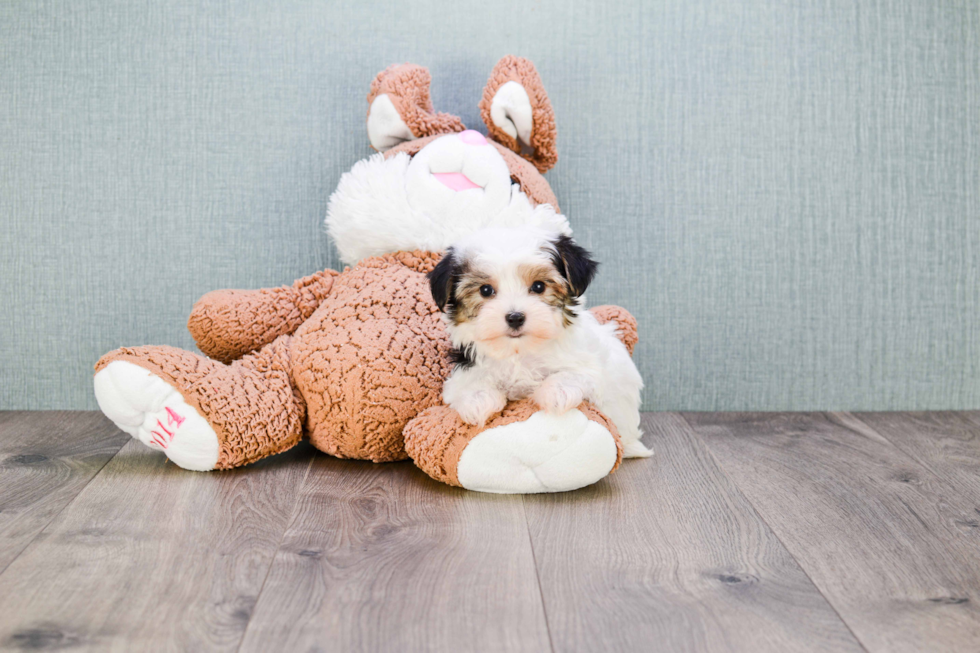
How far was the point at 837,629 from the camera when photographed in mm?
1062

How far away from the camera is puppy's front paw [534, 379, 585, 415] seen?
4.90 ft

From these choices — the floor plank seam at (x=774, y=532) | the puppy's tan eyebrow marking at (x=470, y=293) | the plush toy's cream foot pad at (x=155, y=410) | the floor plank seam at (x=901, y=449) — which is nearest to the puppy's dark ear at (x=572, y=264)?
the puppy's tan eyebrow marking at (x=470, y=293)

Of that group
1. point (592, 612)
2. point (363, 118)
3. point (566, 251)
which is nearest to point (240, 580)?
point (592, 612)

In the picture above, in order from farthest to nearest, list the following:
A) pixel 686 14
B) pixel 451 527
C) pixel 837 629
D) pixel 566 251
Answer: pixel 686 14 < pixel 566 251 < pixel 451 527 < pixel 837 629

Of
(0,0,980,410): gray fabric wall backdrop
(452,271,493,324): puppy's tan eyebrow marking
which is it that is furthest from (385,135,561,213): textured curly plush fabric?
(452,271,493,324): puppy's tan eyebrow marking

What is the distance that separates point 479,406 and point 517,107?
795 mm

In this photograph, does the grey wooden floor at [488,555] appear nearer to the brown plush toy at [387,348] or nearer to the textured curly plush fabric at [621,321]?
the brown plush toy at [387,348]

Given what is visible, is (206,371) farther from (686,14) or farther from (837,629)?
(686,14)

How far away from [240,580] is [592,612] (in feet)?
1.67

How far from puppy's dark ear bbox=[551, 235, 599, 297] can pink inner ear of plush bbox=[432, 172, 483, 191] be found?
1.32ft

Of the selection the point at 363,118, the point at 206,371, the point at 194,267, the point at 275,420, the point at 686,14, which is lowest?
the point at 275,420

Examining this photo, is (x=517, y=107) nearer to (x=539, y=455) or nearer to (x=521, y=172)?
(x=521, y=172)

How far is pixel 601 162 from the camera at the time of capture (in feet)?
7.17

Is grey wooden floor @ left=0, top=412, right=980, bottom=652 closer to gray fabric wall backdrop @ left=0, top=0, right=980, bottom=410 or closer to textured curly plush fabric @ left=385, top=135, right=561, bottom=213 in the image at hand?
gray fabric wall backdrop @ left=0, top=0, right=980, bottom=410
